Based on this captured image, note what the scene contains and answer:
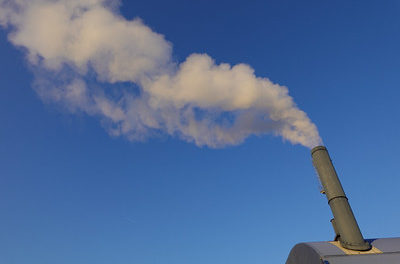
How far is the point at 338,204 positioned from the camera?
458 inches

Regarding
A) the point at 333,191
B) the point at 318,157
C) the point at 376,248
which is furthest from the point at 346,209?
the point at 318,157

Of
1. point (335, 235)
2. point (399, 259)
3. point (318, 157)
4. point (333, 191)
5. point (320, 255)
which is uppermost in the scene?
point (318, 157)

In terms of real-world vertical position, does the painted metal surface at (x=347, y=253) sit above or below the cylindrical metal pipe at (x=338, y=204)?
below

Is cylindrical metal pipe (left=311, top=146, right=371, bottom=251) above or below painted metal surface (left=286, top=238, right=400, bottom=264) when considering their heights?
above

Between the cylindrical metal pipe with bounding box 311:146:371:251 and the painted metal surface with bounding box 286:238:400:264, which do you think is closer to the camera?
the painted metal surface with bounding box 286:238:400:264

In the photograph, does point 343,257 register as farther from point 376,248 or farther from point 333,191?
point 333,191

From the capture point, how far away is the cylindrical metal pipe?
35.2 feet

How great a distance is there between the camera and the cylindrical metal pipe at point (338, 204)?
35.2 feet

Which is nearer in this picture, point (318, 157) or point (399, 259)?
point (399, 259)

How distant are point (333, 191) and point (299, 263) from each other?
3.13m

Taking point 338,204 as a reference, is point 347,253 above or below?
below

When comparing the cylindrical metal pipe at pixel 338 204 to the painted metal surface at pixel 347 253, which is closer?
the painted metal surface at pixel 347 253

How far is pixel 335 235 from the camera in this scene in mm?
11742

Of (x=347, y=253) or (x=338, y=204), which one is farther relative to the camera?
(x=338, y=204)
